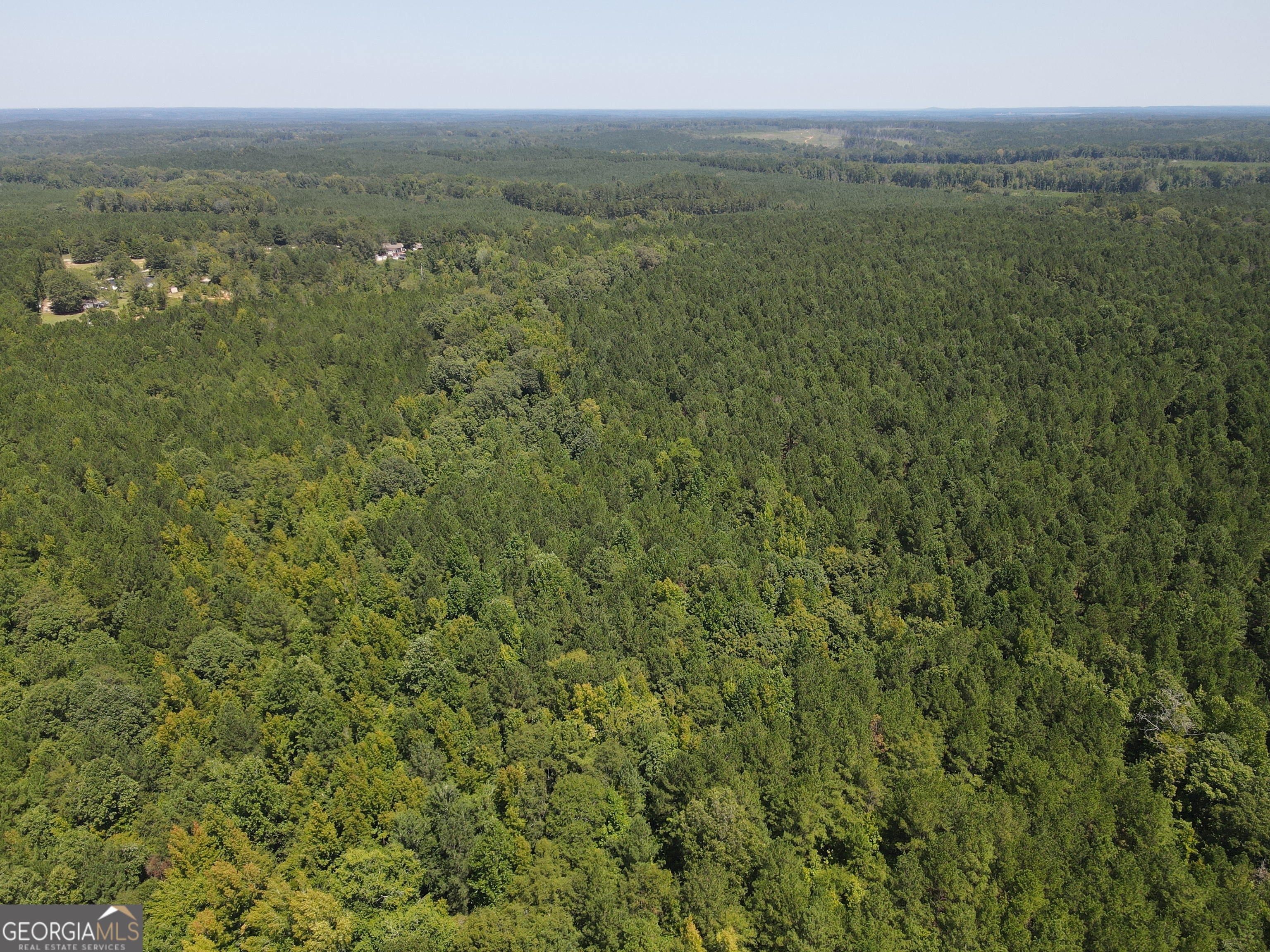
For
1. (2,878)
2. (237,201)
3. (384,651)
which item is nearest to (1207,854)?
(384,651)

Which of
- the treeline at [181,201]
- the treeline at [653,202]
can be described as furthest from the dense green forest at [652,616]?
the treeline at [653,202]

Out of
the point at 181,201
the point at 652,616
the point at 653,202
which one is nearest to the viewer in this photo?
the point at 652,616

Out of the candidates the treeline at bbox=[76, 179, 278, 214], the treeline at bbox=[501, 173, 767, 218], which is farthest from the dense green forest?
the treeline at bbox=[501, 173, 767, 218]

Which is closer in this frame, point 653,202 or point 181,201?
point 181,201

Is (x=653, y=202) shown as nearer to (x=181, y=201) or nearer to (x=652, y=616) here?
(x=181, y=201)

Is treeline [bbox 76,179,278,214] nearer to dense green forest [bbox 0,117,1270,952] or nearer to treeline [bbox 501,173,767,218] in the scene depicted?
treeline [bbox 501,173,767,218]

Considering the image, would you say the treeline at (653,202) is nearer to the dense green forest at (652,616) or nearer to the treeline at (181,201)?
the treeline at (181,201)

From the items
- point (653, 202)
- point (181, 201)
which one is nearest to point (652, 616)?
point (653, 202)

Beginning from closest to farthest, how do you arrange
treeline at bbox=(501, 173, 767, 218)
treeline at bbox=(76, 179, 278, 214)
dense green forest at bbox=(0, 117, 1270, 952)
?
dense green forest at bbox=(0, 117, 1270, 952) → treeline at bbox=(76, 179, 278, 214) → treeline at bbox=(501, 173, 767, 218)

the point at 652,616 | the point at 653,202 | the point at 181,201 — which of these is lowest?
the point at 652,616

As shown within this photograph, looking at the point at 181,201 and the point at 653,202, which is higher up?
the point at 653,202

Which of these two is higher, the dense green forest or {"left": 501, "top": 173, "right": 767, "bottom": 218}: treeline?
{"left": 501, "top": 173, "right": 767, "bottom": 218}: treeline
